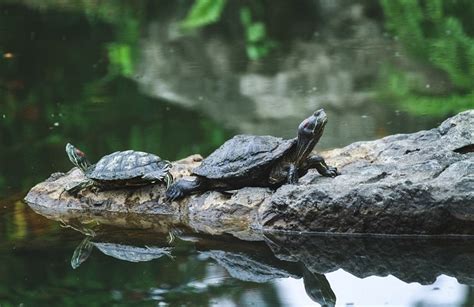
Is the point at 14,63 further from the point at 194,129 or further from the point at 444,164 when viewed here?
the point at 444,164

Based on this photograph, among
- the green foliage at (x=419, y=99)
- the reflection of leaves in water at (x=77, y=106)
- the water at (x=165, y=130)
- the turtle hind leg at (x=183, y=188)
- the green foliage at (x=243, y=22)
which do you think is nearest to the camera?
the water at (x=165, y=130)

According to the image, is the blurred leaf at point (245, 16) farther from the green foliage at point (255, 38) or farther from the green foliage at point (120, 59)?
the green foliage at point (120, 59)

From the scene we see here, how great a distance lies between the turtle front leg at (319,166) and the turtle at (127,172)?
0.62 metres

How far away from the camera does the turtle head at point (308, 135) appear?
3.93 meters

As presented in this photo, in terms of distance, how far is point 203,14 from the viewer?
9.91 meters

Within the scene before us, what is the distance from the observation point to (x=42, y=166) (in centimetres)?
525

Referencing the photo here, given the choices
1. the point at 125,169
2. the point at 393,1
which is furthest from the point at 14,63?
the point at 125,169

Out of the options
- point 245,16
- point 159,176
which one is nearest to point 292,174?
point 159,176

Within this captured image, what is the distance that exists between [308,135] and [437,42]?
181 inches

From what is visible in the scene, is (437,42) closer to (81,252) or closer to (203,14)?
(203,14)

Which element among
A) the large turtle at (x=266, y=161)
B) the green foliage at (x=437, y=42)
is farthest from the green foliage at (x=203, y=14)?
the large turtle at (x=266, y=161)

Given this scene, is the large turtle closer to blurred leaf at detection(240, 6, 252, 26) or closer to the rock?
the rock

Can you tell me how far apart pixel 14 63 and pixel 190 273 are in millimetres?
5085

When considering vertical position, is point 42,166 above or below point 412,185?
below
